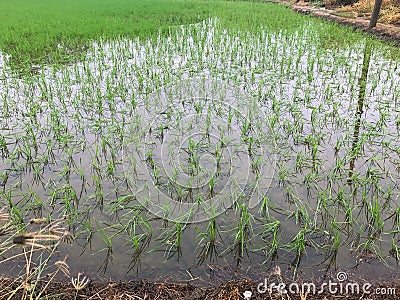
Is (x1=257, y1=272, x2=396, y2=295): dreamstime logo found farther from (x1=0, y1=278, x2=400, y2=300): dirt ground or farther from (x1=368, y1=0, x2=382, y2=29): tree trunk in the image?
(x1=368, y1=0, x2=382, y2=29): tree trunk

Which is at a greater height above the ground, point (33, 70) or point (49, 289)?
point (33, 70)

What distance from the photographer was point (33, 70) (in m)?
6.46

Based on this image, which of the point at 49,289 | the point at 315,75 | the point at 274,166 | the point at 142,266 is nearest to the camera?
the point at 49,289

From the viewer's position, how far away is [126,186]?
10.3 feet

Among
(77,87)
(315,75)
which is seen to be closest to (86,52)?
(77,87)

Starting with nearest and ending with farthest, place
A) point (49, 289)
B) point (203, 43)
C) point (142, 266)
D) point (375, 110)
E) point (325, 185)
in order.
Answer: point (49, 289)
point (142, 266)
point (325, 185)
point (375, 110)
point (203, 43)

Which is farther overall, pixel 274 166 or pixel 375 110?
pixel 375 110

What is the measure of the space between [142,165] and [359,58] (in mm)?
6207

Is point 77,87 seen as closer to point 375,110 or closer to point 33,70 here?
point 33,70

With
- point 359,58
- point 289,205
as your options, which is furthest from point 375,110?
point 359,58

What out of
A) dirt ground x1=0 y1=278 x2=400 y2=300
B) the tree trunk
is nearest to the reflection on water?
dirt ground x1=0 y1=278 x2=400 y2=300
